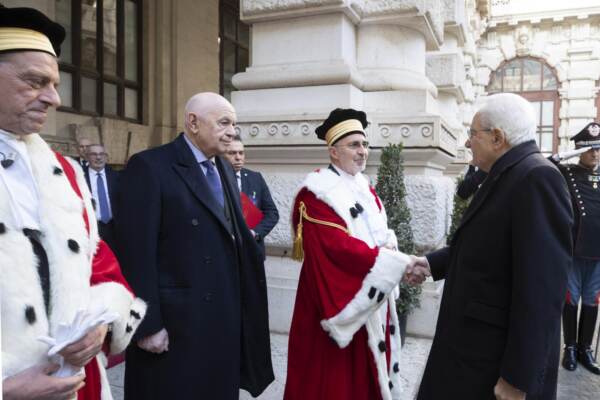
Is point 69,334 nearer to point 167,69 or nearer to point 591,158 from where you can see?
point 591,158

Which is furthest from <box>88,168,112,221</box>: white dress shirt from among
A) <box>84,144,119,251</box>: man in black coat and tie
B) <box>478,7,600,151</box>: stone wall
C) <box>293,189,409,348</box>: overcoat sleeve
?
<box>478,7,600,151</box>: stone wall

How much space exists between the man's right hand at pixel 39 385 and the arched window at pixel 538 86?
22.6 m

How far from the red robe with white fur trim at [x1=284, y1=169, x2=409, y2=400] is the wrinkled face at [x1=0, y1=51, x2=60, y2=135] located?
5.34 feet

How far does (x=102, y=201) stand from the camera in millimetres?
5523

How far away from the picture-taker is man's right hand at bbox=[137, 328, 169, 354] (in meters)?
2.31

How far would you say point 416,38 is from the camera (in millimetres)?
4859

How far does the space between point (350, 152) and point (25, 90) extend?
6.22ft

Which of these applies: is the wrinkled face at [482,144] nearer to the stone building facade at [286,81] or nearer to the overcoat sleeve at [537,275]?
the overcoat sleeve at [537,275]

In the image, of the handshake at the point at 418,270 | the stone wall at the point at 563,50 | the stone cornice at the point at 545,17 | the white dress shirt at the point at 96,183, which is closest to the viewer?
the handshake at the point at 418,270

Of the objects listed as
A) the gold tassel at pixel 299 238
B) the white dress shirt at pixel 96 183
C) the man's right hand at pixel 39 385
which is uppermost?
the white dress shirt at pixel 96 183

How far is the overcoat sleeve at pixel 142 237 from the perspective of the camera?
2.29 meters

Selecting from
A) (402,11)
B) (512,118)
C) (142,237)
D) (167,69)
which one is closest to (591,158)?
(402,11)

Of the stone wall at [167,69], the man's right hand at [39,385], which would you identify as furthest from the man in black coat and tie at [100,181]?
the man's right hand at [39,385]

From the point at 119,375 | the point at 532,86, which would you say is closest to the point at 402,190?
the point at 119,375
